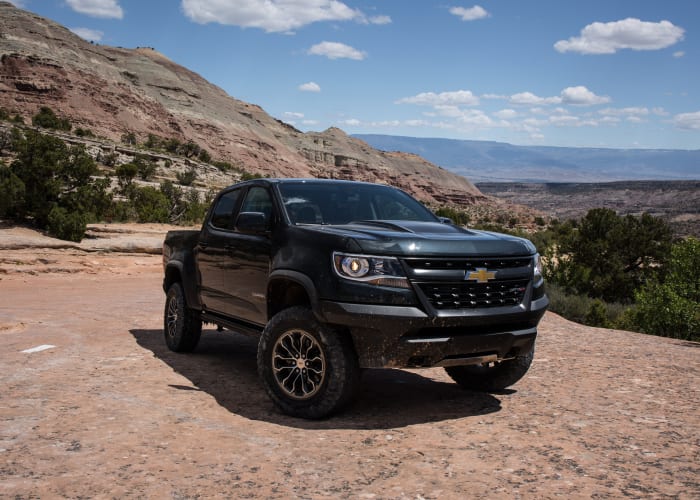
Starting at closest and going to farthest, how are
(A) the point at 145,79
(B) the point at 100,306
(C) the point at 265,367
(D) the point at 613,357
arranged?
(C) the point at 265,367 < (D) the point at 613,357 < (B) the point at 100,306 < (A) the point at 145,79

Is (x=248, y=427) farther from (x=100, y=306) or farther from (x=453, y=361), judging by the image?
(x=100, y=306)

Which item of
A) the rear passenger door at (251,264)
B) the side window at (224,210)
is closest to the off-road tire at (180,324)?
the side window at (224,210)

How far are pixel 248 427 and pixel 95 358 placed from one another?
10.4 feet

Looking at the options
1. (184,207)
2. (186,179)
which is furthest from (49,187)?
(186,179)

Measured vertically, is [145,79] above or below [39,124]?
above

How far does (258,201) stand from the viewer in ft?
21.8

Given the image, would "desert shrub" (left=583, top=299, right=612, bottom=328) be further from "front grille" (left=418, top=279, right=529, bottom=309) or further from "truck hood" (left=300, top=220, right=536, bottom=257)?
"front grille" (left=418, top=279, right=529, bottom=309)

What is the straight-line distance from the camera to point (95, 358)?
25.0ft

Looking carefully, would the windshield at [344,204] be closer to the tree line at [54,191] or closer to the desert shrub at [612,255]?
the tree line at [54,191]

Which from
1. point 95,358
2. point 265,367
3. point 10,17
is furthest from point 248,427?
point 10,17

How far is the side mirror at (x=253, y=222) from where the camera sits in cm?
574

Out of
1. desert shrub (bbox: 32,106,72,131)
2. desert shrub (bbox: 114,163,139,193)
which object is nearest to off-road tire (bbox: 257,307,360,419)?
desert shrub (bbox: 114,163,139,193)

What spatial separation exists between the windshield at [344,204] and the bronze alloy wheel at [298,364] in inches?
43.4

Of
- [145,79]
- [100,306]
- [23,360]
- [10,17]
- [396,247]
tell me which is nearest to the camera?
[396,247]
